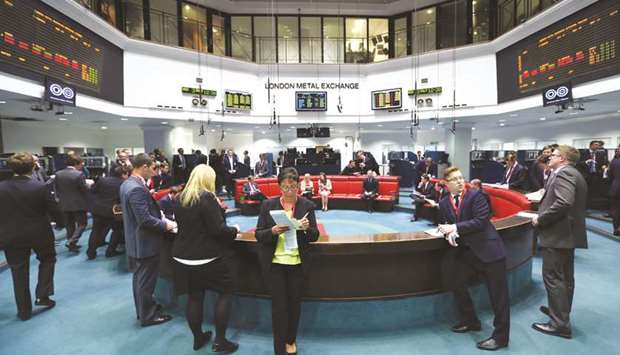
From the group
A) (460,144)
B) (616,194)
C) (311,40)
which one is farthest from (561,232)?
(311,40)

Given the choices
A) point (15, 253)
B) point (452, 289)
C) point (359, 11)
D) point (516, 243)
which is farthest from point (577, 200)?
point (359, 11)

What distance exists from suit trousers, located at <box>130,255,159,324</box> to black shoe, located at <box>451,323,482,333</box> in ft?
9.36

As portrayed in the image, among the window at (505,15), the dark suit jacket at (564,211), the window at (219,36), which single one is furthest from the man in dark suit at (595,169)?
the window at (219,36)

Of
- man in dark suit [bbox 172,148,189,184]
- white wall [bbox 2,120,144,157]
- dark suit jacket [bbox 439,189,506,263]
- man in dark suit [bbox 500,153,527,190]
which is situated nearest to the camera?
dark suit jacket [bbox 439,189,506,263]

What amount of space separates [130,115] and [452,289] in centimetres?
1090

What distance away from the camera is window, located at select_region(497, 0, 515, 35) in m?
11.3

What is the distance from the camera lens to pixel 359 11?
46.3 ft

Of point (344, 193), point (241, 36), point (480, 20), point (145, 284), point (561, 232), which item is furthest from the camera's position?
point (241, 36)

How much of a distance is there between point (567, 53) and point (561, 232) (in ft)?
25.8

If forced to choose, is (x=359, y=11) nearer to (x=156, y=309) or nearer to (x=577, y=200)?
(x=577, y=200)

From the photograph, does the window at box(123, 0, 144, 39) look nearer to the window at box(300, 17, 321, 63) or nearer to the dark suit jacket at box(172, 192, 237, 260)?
the window at box(300, 17, 321, 63)

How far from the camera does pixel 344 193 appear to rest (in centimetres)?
1014

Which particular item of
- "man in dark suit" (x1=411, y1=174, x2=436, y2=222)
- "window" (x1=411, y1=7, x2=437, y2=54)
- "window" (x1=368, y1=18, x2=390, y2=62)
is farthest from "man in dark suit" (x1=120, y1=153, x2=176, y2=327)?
"window" (x1=411, y1=7, x2=437, y2=54)

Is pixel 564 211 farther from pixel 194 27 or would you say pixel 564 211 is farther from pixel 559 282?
pixel 194 27
